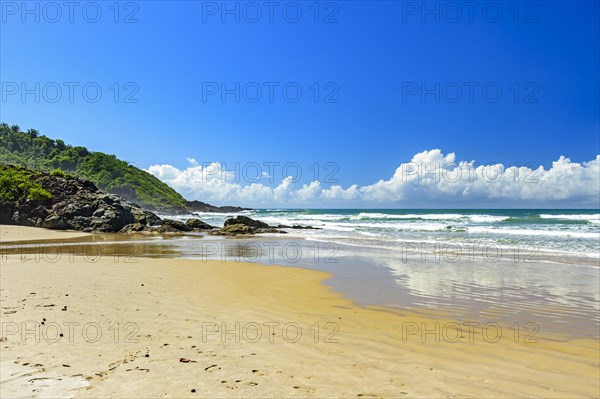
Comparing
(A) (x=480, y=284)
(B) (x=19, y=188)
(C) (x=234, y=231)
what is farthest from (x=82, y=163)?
(A) (x=480, y=284)

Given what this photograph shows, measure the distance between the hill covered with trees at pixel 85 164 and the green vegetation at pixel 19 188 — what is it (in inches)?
2682

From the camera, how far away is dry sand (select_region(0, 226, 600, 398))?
429 centimetres

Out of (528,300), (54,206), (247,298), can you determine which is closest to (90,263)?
(247,298)

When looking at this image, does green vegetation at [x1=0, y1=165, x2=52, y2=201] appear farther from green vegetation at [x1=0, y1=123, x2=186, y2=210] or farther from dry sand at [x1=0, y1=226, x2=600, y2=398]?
green vegetation at [x1=0, y1=123, x2=186, y2=210]

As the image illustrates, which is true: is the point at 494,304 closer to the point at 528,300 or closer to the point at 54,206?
the point at 528,300

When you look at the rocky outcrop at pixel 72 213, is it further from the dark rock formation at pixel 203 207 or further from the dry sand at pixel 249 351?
the dark rock formation at pixel 203 207

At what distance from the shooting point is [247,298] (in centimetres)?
949

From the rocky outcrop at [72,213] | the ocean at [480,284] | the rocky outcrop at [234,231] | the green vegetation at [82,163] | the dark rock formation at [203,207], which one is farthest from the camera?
the dark rock formation at [203,207]

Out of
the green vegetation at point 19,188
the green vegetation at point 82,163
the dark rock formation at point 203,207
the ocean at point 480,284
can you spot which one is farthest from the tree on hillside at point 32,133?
the ocean at point 480,284

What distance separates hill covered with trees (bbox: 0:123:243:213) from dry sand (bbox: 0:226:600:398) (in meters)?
104

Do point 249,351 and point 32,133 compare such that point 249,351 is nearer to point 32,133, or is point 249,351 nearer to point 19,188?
point 19,188

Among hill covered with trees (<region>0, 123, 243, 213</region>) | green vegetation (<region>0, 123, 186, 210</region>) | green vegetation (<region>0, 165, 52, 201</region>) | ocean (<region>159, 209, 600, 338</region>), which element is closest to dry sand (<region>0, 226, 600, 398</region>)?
ocean (<region>159, 209, 600, 338</region>)

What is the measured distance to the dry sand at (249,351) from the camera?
4.29 metres

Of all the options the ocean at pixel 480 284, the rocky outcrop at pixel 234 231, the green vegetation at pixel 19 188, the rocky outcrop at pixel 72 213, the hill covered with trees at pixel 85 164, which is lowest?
the ocean at pixel 480 284
